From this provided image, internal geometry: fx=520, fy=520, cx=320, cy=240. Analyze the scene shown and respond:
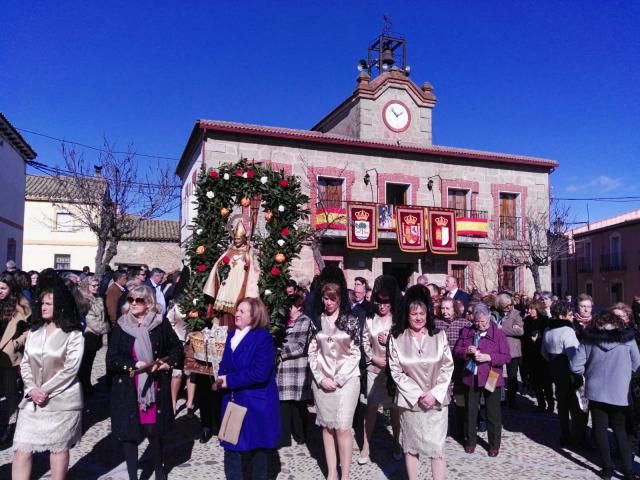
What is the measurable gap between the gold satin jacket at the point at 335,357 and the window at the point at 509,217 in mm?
18455

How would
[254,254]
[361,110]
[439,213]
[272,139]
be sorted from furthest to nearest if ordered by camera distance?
[361,110] < [439,213] < [272,139] < [254,254]

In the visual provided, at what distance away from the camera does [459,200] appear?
2111 centimetres

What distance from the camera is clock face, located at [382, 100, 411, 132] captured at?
2153 cm

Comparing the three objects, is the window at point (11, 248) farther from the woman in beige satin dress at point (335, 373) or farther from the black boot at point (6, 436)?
the woman in beige satin dress at point (335, 373)

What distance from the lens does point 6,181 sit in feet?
66.0

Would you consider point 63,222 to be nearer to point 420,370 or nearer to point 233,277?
point 233,277

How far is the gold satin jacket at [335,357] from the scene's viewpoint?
431 cm

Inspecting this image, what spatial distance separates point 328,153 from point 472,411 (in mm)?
14546

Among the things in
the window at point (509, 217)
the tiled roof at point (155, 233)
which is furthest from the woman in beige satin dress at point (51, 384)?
the tiled roof at point (155, 233)

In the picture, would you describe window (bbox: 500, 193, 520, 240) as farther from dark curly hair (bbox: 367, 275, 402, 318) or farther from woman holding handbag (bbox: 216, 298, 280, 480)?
woman holding handbag (bbox: 216, 298, 280, 480)

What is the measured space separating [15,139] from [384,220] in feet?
48.5

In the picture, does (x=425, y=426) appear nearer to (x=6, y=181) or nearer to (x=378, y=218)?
(x=378, y=218)

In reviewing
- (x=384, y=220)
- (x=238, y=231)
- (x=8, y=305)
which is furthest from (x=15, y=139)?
(x=238, y=231)

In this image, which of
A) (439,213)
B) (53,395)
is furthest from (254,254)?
(439,213)
